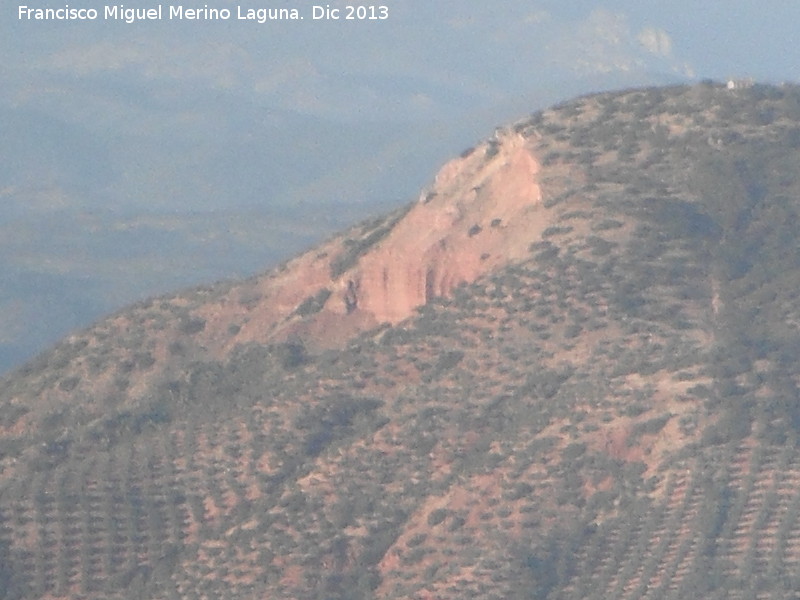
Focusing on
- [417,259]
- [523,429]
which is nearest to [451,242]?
[417,259]

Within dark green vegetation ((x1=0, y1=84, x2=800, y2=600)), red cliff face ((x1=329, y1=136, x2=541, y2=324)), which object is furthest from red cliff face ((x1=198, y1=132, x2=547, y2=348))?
dark green vegetation ((x1=0, y1=84, x2=800, y2=600))

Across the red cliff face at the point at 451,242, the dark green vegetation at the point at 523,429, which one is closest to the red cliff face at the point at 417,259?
the red cliff face at the point at 451,242

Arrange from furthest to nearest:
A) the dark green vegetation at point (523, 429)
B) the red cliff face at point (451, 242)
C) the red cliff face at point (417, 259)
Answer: the red cliff face at point (417, 259), the red cliff face at point (451, 242), the dark green vegetation at point (523, 429)

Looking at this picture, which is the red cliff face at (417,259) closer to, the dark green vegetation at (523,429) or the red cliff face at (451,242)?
the red cliff face at (451,242)

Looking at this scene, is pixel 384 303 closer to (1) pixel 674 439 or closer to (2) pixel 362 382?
(2) pixel 362 382

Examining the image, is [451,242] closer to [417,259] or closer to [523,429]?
[417,259]

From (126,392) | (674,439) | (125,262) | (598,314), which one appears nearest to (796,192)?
(598,314)
